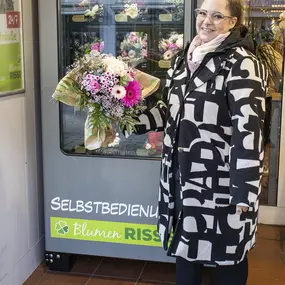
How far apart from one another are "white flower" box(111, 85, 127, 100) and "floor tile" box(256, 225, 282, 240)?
1959 millimetres

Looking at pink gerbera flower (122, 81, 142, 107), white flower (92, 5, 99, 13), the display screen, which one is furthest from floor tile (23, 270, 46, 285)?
white flower (92, 5, 99, 13)

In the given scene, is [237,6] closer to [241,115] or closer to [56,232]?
[241,115]

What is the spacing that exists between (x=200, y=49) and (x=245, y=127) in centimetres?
37

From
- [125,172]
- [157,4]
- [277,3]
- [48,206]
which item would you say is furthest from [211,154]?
[277,3]

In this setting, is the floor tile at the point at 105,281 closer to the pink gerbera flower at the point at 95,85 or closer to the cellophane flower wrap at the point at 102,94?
the cellophane flower wrap at the point at 102,94

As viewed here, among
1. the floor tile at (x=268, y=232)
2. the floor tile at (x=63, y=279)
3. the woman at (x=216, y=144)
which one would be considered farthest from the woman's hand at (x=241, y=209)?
the floor tile at (x=268, y=232)

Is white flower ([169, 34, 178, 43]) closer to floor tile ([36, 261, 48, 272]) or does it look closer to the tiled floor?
the tiled floor

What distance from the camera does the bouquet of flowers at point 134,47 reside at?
2.64 meters

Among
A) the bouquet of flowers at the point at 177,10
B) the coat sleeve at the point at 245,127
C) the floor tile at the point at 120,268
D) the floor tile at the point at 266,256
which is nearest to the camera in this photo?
the coat sleeve at the point at 245,127

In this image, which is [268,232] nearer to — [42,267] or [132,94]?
[42,267]

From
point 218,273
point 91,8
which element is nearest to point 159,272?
point 218,273

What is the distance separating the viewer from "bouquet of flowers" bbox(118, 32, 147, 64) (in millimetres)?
2641

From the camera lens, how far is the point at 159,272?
288 cm

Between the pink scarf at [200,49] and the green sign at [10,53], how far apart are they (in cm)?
95
